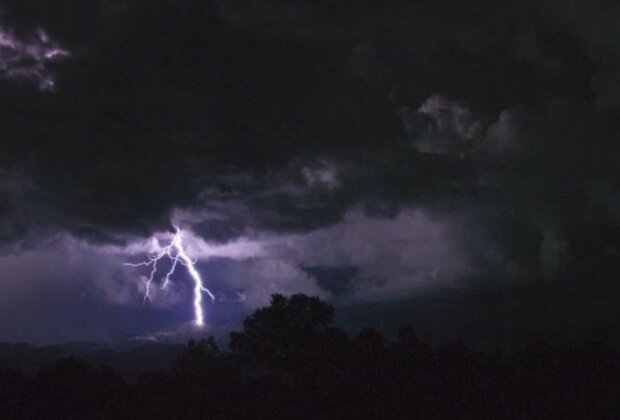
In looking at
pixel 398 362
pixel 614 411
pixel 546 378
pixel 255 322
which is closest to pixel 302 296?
pixel 255 322

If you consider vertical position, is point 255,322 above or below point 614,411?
above

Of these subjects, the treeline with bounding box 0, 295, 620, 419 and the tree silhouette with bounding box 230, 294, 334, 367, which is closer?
the treeline with bounding box 0, 295, 620, 419

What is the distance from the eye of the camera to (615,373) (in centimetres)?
4634

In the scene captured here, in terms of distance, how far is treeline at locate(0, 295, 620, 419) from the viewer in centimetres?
4041

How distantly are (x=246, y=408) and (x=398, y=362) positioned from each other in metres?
11.5

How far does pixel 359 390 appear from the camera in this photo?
42188mm

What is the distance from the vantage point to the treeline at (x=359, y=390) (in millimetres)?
40406

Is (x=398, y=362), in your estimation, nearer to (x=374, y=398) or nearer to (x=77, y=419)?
(x=374, y=398)

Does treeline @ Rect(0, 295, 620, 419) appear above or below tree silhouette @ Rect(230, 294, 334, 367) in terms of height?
below

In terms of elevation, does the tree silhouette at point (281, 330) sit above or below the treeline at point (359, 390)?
above

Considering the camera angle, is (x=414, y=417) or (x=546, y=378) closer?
(x=414, y=417)

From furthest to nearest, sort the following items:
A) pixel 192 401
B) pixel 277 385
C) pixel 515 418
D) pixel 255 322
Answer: pixel 255 322
pixel 277 385
pixel 192 401
pixel 515 418

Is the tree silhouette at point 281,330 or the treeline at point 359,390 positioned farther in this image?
the tree silhouette at point 281,330

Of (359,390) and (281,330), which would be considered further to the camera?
(281,330)
